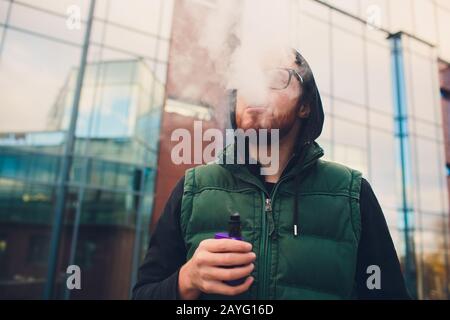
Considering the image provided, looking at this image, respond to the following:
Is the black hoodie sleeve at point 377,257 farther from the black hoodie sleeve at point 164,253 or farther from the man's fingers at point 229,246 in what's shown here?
the black hoodie sleeve at point 164,253

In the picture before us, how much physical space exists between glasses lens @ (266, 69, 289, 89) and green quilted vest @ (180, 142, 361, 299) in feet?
1.01

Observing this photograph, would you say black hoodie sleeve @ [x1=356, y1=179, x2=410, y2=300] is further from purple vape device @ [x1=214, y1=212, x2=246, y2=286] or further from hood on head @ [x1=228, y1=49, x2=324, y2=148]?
purple vape device @ [x1=214, y1=212, x2=246, y2=286]

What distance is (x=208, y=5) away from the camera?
9.77 ft

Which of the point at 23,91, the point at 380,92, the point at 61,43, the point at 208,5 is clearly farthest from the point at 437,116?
the point at 23,91

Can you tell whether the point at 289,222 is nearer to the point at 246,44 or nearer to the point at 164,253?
the point at 164,253

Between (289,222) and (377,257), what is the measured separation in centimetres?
36

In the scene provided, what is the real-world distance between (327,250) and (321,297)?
16 cm

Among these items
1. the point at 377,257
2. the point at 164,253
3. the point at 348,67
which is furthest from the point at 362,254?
the point at 348,67

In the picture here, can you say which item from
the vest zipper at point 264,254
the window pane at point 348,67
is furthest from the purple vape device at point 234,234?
the window pane at point 348,67

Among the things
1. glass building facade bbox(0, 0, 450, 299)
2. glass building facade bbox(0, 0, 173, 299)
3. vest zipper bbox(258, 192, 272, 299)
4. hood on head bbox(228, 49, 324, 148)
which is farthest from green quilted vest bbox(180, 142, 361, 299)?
glass building facade bbox(0, 0, 173, 299)

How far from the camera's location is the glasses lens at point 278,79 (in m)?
1.32

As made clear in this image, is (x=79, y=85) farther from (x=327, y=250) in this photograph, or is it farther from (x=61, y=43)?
(x=327, y=250)

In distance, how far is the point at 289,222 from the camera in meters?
1.14

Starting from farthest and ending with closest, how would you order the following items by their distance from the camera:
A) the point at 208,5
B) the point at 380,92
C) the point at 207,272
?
the point at 380,92 < the point at 208,5 < the point at 207,272
